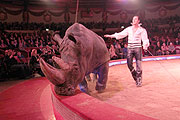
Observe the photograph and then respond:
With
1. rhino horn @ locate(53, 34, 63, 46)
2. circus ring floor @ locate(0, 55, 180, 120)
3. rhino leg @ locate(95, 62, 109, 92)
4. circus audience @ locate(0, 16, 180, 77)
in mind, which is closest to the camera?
circus ring floor @ locate(0, 55, 180, 120)

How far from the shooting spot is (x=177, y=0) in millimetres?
18391

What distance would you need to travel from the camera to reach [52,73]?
1.87 m

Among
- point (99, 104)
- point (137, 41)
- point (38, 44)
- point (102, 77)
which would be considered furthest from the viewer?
point (38, 44)

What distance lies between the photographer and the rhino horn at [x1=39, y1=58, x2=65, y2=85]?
1820mm

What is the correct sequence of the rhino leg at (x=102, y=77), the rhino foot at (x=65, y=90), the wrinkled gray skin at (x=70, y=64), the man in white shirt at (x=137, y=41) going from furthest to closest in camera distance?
the man in white shirt at (x=137, y=41)
the rhino leg at (x=102, y=77)
the rhino foot at (x=65, y=90)
the wrinkled gray skin at (x=70, y=64)

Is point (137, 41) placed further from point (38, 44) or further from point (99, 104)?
point (38, 44)

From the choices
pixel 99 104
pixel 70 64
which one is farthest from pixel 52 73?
pixel 99 104

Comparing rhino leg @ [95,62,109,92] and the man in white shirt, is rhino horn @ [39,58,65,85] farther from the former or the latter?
the man in white shirt

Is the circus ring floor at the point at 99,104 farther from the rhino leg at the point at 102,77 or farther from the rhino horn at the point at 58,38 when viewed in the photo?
the rhino horn at the point at 58,38

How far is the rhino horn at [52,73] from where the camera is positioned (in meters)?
1.82

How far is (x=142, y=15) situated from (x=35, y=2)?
12565mm

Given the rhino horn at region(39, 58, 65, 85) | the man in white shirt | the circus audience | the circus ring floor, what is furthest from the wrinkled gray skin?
the man in white shirt

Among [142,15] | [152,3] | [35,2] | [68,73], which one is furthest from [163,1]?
[68,73]

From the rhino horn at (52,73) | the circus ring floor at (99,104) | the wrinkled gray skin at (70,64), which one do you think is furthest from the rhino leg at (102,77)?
the rhino horn at (52,73)
